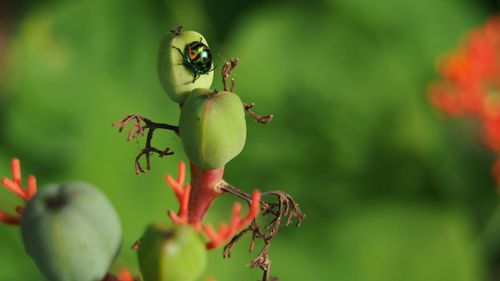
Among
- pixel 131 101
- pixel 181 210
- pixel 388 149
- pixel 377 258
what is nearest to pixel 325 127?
pixel 388 149

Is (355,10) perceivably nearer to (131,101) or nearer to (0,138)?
(131,101)

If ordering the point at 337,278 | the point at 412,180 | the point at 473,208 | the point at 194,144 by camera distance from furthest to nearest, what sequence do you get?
the point at 473,208 < the point at 412,180 < the point at 337,278 < the point at 194,144

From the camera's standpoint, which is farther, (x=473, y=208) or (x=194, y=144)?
(x=473, y=208)

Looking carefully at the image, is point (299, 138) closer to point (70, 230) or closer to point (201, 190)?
point (201, 190)

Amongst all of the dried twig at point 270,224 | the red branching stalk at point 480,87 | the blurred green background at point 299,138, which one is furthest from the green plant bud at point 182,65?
the red branching stalk at point 480,87

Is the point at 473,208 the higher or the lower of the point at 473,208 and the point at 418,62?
the lower

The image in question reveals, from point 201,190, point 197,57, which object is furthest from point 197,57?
point 201,190

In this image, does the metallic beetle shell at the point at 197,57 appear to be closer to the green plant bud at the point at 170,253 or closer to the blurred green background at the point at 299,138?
the green plant bud at the point at 170,253

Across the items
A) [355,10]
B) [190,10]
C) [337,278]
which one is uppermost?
[355,10]
